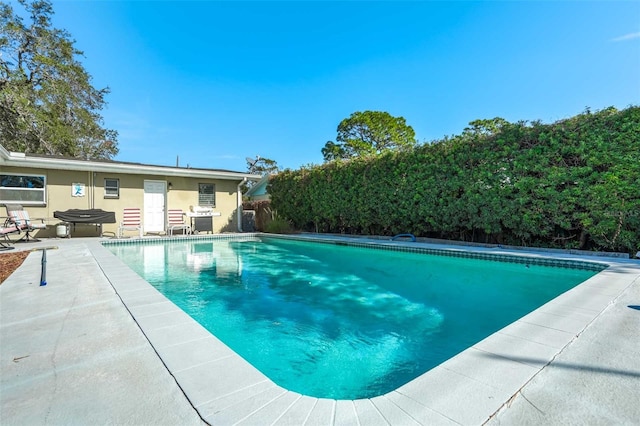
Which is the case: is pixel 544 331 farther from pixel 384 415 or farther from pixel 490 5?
pixel 490 5

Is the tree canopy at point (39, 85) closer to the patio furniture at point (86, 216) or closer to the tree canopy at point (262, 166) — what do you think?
the patio furniture at point (86, 216)

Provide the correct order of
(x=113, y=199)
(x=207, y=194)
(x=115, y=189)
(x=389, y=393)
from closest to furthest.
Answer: (x=389, y=393)
(x=113, y=199)
(x=115, y=189)
(x=207, y=194)

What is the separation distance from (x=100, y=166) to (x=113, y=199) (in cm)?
145

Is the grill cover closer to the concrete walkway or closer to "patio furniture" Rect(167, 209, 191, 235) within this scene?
"patio furniture" Rect(167, 209, 191, 235)

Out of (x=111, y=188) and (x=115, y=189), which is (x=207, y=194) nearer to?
(x=115, y=189)

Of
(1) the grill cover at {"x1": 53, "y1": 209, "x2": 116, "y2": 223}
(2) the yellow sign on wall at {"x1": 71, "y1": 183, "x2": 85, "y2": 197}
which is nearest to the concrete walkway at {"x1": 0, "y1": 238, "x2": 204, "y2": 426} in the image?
(1) the grill cover at {"x1": 53, "y1": 209, "x2": 116, "y2": 223}

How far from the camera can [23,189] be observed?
10789mm

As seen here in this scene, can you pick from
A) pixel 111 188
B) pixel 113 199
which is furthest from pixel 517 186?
pixel 111 188

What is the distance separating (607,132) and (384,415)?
26.9 feet

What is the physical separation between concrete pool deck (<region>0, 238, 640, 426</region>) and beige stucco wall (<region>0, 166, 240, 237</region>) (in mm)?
10670

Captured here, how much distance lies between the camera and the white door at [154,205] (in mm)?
13102

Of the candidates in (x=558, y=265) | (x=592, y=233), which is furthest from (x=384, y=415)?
(x=592, y=233)

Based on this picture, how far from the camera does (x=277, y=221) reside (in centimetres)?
1417

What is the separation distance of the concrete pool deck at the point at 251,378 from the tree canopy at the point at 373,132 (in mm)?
28005
